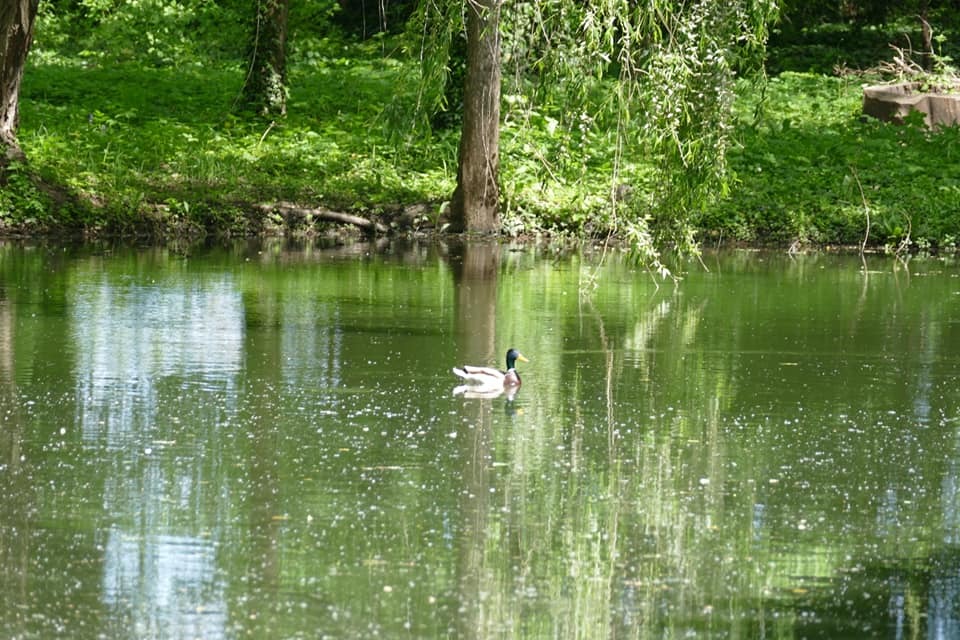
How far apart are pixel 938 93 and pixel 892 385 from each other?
17.3 meters

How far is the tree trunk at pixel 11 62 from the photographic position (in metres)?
22.5

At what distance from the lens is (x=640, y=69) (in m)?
11.4

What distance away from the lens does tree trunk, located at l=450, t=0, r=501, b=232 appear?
2180cm

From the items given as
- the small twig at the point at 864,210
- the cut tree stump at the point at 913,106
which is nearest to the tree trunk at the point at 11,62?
the small twig at the point at 864,210

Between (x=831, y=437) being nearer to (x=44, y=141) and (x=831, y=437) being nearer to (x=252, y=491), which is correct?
(x=252, y=491)

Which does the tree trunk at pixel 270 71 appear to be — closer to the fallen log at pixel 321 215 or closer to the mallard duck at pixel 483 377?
the fallen log at pixel 321 215

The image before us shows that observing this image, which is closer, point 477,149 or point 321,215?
point 477,149

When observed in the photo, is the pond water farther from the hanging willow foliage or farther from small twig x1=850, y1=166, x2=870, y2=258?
small twig x1=850, y1=166, x2=870, y2=258

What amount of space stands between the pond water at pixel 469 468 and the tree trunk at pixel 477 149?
5183 mm

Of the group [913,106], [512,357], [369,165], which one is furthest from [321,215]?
[512,357]

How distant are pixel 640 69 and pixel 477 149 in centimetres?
1169

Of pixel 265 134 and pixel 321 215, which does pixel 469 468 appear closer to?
pixel 321 215

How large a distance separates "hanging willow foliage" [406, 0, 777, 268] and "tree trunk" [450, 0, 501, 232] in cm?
879

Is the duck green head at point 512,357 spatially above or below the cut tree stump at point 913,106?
below
